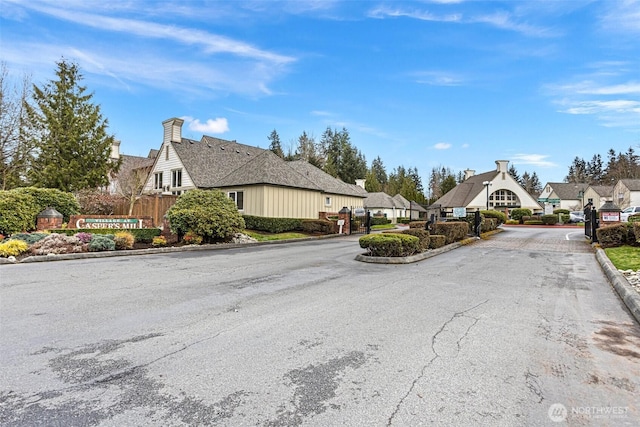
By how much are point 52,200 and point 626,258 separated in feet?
72.4

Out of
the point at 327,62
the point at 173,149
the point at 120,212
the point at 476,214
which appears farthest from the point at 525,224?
the point at 120,212

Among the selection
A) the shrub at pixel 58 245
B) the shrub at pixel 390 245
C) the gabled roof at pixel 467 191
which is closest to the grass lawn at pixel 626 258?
the shrub at pixel 390 245

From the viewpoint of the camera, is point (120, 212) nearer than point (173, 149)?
Yes

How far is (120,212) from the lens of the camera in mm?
23469

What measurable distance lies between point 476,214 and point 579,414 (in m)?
18.6

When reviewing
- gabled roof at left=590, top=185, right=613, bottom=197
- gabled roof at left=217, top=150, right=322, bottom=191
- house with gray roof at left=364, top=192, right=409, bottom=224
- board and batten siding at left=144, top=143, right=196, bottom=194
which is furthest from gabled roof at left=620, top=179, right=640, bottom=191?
board and batten siding at left=144, top=143, right=196, bottom=194

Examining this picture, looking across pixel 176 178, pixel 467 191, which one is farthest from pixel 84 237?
pixel 467 191

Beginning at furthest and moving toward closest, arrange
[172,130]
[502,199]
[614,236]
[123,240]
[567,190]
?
[567,190] → [502,199] → [172,130] → [614,236] → [123,240]

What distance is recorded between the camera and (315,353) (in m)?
3.87

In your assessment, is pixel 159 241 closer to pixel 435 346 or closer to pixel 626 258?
pixel 435 346

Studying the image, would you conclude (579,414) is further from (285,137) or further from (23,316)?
(285,137)

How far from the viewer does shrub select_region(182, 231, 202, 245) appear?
621 inches

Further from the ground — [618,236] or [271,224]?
[271,224]

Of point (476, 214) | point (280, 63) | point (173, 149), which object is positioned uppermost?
point (280, 63)
